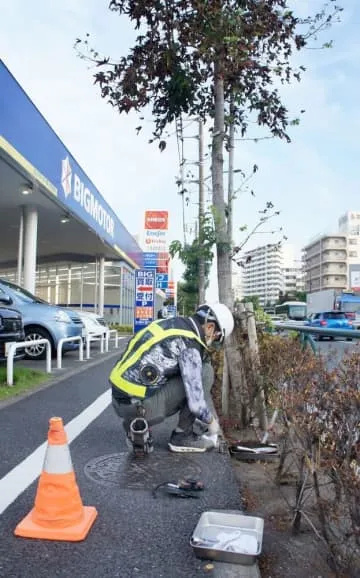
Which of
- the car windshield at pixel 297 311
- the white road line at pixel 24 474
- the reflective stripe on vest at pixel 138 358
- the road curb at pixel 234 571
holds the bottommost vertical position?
the road curb at pixel 234 571

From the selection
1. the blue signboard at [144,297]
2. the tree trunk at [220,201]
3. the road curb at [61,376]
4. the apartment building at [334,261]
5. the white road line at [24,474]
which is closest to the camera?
the white road line at [24,474]

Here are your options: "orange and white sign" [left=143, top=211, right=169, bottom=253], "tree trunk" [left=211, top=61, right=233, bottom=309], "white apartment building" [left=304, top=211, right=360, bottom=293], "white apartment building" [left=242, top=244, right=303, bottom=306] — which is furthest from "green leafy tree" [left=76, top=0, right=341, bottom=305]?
"white apartment building" [left=304, top=211, right=360, bottom=293]

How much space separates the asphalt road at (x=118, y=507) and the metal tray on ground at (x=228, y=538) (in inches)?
3.2

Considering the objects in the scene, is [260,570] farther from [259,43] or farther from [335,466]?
[259,43]

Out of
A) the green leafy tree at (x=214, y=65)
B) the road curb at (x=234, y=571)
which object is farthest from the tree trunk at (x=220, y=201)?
the road curb at (x=234, y=571)

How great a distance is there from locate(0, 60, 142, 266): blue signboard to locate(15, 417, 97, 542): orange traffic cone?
7424 millimetres

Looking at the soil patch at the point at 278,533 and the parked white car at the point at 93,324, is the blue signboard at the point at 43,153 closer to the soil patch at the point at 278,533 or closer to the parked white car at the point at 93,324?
the parked white car at the point at 93,324

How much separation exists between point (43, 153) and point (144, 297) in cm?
699

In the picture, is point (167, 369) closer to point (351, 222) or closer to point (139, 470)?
point (139, 470)

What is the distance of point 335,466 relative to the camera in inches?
84.4

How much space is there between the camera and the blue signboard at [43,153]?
30.5 ft

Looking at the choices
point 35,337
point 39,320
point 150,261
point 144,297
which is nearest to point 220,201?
point 39,320

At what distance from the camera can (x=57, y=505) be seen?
2.70 meters

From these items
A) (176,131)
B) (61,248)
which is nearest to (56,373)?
(176,131)
